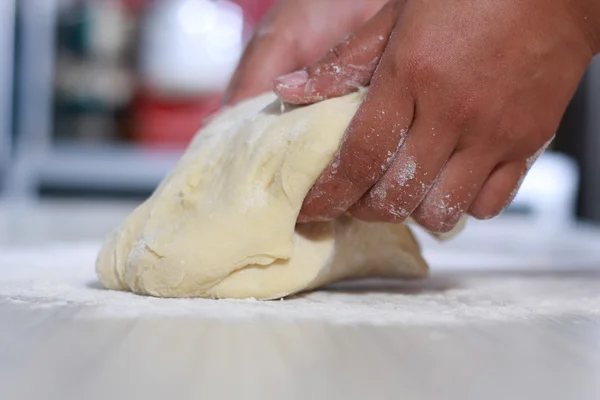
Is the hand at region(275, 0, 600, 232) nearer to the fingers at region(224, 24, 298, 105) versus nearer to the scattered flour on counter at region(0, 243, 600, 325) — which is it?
the scattered flour on counter at region(0, 243, 600, 325)

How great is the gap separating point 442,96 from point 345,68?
0.49 ft

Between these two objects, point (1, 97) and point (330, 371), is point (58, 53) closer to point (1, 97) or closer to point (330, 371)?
point (1, 97)

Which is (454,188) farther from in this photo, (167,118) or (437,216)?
(167,118)

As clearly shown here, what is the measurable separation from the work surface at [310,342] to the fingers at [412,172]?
125 mm

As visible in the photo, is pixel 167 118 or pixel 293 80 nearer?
pixel 293 80

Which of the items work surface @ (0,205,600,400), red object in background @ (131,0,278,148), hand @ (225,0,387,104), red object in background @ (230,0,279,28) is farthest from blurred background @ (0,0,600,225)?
work surface @ (0,205,600,400)

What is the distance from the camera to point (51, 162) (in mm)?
3451

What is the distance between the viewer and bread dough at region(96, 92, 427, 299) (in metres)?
0.99

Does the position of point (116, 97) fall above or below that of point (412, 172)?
above

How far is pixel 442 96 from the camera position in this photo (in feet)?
3.09

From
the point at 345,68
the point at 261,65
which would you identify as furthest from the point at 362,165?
the point at 261,65

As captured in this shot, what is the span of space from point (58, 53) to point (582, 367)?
3.40 m

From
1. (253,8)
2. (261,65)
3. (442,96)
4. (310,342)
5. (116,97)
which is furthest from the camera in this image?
(253,8)

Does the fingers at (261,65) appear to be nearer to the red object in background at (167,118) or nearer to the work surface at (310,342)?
the work surface at (310,342)
